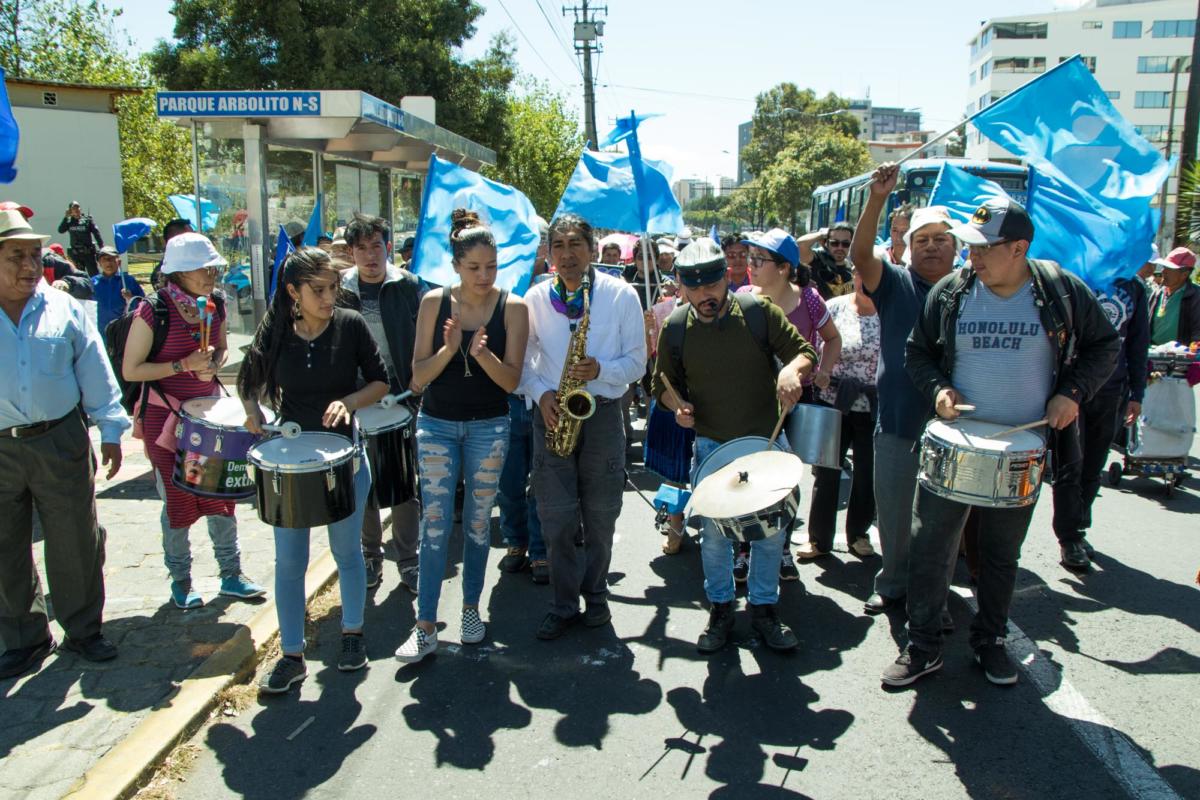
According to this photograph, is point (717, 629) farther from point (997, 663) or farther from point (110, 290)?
point (110, 290)

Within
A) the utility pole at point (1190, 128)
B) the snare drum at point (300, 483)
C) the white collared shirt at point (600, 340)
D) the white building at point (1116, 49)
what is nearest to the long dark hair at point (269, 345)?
the snare drum at point (300, 483)

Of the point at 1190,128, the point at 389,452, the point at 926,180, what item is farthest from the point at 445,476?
the point at 1190,128

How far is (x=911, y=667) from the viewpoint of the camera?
4.11 m

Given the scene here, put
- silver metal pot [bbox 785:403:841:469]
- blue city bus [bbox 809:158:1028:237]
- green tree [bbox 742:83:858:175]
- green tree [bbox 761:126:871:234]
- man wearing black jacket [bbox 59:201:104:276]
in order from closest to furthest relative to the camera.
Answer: silver metal pot [bbox 785:403:841:469], blue city bus [bbox 809:158:1028:237], man wearing black jacket [bbox 59:201:104:276], green tree [bbox 761:126:871:234], green tree [bbox 742:83:858:175]

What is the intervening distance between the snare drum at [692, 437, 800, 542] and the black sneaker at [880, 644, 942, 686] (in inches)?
33.0

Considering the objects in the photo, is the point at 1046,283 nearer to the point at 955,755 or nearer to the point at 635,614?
the point at 955,755

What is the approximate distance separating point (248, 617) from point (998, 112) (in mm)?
5110

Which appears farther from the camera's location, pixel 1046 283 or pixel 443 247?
pixel 443 247

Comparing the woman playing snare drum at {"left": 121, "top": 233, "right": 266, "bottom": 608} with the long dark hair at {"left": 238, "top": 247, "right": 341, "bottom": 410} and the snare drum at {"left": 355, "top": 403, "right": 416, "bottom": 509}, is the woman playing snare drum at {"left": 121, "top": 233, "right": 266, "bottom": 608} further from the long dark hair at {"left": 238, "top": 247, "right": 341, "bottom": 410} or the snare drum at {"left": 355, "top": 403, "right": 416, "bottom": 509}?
the snare drum at {"left": 355, "top": 403, "right": 416, "bottom": 509}

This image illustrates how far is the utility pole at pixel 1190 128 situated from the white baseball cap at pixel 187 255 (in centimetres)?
1536

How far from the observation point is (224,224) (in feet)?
37.8

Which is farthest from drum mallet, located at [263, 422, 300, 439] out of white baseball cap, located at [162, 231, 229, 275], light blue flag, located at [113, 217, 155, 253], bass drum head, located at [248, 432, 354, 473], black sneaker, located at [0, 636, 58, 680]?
light blue flag, located at [113, 217, 155, 253]

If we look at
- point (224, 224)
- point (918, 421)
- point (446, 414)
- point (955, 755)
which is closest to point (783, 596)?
point (918, 421)

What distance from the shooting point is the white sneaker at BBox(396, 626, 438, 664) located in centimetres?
429
